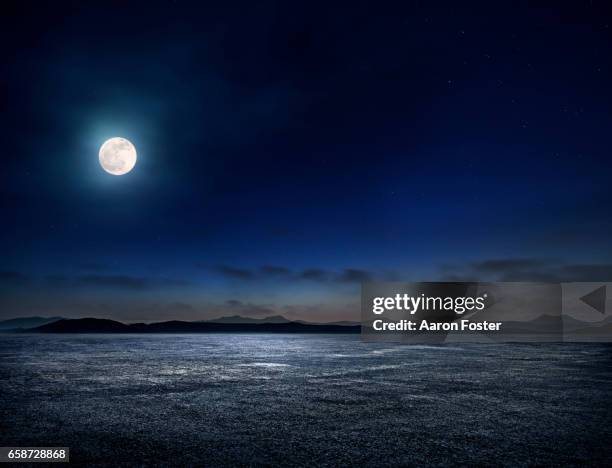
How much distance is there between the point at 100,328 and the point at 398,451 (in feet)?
521

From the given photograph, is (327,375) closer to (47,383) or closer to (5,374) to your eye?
(47,383)

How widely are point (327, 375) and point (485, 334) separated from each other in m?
36.1

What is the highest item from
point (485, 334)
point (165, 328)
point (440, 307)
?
point (440, 307)

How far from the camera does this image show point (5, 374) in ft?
43.4

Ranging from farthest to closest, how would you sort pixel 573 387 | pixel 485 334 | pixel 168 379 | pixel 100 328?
pixel 100 328 < pixel 485 334 < pixel 168 379 < pixel 573 387

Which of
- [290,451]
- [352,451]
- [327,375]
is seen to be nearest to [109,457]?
[290,451]

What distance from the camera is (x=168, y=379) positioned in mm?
12227

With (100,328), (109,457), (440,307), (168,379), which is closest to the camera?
(109,457)

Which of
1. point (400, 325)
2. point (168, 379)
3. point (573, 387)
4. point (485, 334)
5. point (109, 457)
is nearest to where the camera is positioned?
point (109, 457)

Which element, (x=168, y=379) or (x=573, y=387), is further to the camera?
(x=168, y=379)

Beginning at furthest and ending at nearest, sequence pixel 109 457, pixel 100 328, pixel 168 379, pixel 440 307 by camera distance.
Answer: pixel 100 328 → pixel 440 307 → pixel 168 379 → pixel 109 457

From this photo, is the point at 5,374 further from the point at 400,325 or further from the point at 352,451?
the point at 400,325

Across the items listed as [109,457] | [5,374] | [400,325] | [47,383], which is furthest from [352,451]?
[400,325]

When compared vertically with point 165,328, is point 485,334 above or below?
above
